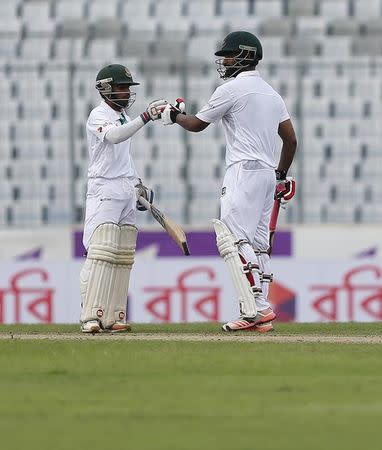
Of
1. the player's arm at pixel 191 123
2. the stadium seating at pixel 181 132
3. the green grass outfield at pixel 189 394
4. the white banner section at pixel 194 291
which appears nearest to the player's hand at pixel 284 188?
the player's arm at pixel 191 123

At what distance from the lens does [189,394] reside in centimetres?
612

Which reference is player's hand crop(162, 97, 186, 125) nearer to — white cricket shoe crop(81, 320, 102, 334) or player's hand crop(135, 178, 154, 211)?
player's hand crop(135, 178, 154, 211)

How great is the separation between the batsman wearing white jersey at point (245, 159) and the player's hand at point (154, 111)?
49 mm

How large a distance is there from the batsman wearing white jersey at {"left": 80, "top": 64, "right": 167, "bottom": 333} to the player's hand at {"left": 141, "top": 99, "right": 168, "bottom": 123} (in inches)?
14.2

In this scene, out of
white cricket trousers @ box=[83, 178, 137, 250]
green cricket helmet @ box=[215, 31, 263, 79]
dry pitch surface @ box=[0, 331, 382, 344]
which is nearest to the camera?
dry pitch surface @ box=[0, 331, 382, 344]

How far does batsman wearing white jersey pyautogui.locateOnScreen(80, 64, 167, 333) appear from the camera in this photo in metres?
10.0

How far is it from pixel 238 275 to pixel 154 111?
4.13 feet

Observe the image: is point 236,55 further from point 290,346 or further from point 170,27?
point 170,27

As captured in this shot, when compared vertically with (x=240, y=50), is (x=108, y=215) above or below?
below

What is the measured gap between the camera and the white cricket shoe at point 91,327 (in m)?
9.91

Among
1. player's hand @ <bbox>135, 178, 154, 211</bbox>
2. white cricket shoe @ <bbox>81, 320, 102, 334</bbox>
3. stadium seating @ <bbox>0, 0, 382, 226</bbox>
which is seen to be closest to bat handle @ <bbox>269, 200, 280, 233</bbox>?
player's hand @ <bbox>135, 178, 154, 211</bbox>

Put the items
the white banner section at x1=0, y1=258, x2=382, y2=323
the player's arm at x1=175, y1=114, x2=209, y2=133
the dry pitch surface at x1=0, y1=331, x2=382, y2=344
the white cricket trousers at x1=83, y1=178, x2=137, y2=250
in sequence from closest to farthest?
the dry pitch surface at x1=0, y1=331, x2=382, y2=344
the player's arm at x1=175, y1=114, x2=209, y2=133
the white cricket trousers at x1=83, y1=178, x2=137, y2=250
the white banner section at x1=0, y1=258, x2=382, y2=323

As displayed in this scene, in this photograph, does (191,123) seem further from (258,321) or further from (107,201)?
(258,321)

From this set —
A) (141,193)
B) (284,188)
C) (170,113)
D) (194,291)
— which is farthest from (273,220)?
(194,291)
